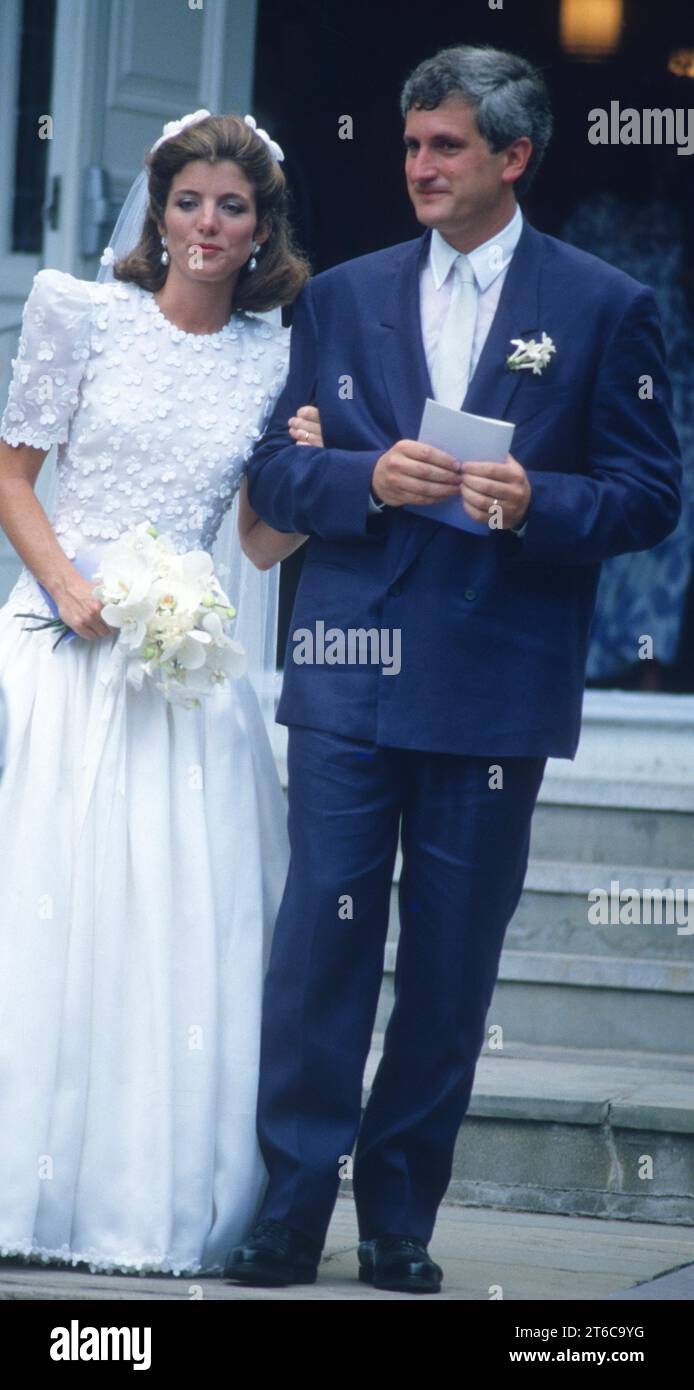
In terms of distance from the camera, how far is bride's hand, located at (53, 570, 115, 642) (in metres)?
4.07

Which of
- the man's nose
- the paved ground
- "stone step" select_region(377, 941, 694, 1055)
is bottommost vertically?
the paved ground

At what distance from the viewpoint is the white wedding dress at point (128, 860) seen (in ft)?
13.1

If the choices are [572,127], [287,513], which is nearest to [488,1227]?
[287,513]

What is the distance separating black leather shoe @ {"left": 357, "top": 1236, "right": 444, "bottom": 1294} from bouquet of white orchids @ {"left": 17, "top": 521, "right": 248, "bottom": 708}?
0.98 m

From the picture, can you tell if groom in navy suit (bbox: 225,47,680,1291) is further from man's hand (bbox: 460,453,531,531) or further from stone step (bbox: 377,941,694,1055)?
stone step (bbox: 377,941,694,1055)

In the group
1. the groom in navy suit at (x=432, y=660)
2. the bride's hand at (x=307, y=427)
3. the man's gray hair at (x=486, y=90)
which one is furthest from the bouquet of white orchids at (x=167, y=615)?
the man's gray hair at (x=486, y=90)

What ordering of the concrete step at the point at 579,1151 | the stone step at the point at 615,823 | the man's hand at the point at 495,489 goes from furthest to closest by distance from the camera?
the stone step at the point at 615,823
the concrete step at the point at 579,1151
the man's hand at the point at 495,489

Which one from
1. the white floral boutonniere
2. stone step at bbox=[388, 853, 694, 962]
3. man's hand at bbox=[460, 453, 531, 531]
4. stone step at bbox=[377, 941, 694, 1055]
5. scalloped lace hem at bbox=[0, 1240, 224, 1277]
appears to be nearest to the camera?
man's hand at bbox=[460, 453, 531, 531]

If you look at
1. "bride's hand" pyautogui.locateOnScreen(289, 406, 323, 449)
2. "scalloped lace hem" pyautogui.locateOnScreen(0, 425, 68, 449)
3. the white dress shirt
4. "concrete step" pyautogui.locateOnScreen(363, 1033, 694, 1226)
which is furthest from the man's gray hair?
"concrete step" pyautogui.locateOnScreen(363, 1033, 694, 1226)

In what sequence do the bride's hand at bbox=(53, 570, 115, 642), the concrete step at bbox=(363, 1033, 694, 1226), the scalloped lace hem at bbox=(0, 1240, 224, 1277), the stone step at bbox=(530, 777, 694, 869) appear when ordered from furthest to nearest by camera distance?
the stone step at bbox=(530, 777, 694, 869) < the concrete step at bbox=(363, 1033, 694, 1226) < the bride's hand at bbox=(53, 570, 115, 642) < the scalloped lace hem at bbox=(0, 1240, 224, 1277)

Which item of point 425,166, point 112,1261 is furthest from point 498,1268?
point 425,166

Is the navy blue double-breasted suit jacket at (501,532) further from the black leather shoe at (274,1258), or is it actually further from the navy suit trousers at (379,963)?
the black leather shoe at (274,1258)
